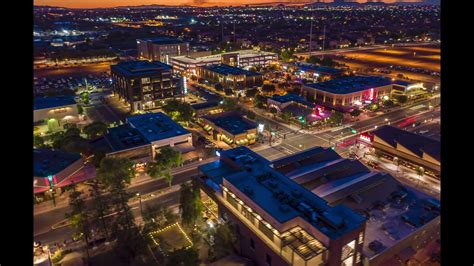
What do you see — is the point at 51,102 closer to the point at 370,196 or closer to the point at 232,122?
the point at 232,122

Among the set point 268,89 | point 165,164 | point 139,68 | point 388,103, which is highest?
point 139,68

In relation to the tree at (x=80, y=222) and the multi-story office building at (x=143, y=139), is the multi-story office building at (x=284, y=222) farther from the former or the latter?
the multi-story office building at (x=143, y=139)

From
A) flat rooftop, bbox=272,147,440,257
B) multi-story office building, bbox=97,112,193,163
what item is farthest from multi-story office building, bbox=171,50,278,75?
flat rooftop, bbox=272,147,440,257

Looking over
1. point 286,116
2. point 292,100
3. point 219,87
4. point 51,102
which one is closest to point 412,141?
point 286,116

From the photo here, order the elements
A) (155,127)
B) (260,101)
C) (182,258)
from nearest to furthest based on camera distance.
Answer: (182,258) < (155,127) < (260,101)

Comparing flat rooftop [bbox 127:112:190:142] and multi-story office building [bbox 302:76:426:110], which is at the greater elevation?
multi-story office building [bbox 302:76:426:110]

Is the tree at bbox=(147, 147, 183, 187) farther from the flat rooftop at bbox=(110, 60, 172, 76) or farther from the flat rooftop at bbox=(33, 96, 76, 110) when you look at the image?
the flat rooftop at bbox=(110, 60, 172, 76)
